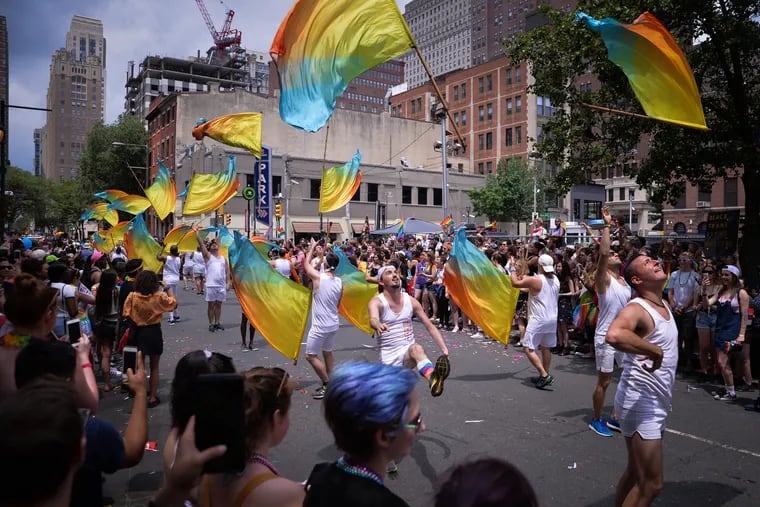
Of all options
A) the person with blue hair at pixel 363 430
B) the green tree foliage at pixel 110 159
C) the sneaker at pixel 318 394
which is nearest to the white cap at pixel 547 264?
the sneaker at pixel 318 394

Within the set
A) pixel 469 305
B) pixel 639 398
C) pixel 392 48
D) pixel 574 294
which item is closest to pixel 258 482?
pixel 639 398

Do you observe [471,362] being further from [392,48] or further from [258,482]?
[258,482]

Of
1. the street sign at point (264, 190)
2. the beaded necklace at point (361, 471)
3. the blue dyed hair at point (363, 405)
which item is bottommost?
the beaded necklace at point (361, 471)

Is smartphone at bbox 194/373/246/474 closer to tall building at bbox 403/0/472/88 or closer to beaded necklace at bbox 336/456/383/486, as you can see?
beaded necklace at bbox 336/456/383/486

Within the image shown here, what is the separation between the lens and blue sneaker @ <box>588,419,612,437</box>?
19.5 ft

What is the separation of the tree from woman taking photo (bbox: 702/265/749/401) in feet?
14.3

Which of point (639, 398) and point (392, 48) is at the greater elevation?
point (392, 48)

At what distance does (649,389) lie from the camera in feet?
12.1

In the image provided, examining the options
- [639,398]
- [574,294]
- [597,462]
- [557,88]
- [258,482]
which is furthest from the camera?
[557,88]

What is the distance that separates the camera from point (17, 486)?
4.69 ft

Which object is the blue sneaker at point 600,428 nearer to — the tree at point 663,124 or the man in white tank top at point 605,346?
the man in white tank top at point 605,346

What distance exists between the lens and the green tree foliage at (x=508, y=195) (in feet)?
164

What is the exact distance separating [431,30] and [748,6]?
17576 cm

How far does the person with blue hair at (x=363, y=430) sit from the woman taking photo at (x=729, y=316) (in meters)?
7.34
